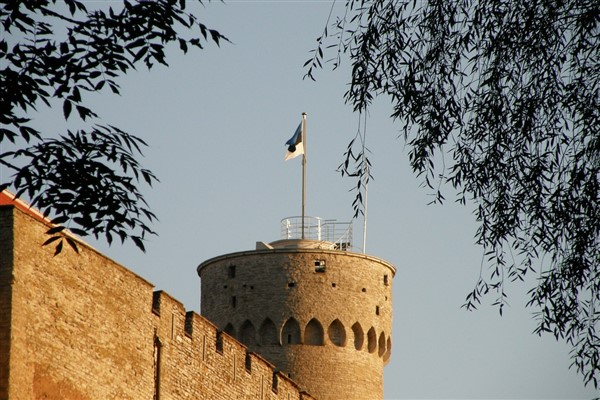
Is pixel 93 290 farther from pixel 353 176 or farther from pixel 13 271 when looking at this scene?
pixel 353 176

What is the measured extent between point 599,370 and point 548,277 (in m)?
0.81

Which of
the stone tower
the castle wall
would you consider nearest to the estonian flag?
the stone tower

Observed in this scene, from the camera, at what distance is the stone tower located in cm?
3888

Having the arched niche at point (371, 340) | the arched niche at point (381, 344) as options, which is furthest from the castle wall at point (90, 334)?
the arched niche at point (381, 344)

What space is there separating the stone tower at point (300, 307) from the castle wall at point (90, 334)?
37.5 feet

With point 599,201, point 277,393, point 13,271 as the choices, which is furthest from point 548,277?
point 277,393

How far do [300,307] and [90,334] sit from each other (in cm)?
1678

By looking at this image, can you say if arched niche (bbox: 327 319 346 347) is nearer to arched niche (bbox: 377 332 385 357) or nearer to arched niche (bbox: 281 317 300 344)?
arched niche (bbox: 281 317 300 344)

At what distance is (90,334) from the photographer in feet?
73.6

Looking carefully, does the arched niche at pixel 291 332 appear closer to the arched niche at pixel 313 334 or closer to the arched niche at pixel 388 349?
the arched niche at pixel 313 334

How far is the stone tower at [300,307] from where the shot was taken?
3888 centimetres

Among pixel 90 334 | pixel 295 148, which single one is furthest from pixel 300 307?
pixel 90 334

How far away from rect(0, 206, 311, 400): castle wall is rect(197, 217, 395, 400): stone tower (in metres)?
11.4

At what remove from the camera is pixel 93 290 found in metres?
22.5
